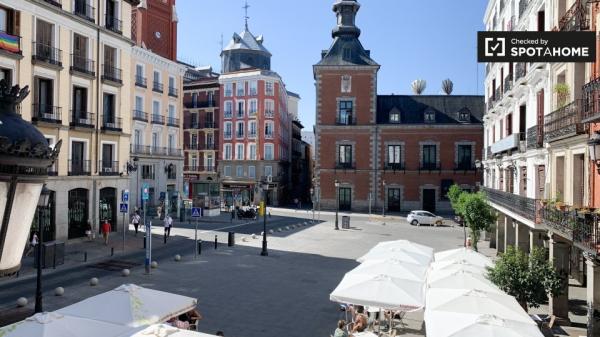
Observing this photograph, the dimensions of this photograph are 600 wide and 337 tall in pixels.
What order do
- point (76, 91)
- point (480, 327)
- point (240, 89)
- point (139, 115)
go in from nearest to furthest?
point (480, 327)
point (76, 91)
point (139, 115)
point (240, 89)

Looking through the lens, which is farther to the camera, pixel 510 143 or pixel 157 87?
pixel 157 87

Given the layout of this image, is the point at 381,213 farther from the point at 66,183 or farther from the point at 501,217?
the point at 66,183

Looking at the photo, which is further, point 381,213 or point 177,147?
point 381,213

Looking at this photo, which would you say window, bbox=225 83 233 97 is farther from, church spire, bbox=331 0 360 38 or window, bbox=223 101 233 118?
church spire, bbox=331 0 360 38

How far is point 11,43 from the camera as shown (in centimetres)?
2302

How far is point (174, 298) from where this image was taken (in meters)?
10.7

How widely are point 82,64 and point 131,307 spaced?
22321mm

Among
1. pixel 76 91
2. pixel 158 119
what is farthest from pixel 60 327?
pixel 158 119

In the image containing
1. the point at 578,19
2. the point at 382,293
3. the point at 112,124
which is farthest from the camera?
the point at 112,124

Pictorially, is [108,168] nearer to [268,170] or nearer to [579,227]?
[579,227]

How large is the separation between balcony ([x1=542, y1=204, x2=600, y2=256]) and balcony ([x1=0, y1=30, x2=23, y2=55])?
79.4 feet

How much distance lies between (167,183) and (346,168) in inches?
764

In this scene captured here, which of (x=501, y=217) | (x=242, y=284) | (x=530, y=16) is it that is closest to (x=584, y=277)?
(x=501, y=217)

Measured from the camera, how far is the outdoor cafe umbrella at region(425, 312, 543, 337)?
28.7ft
